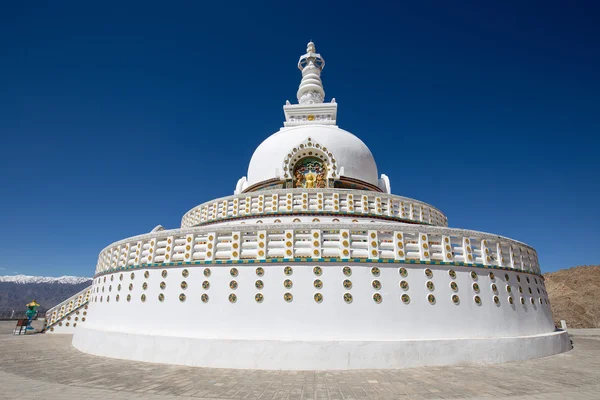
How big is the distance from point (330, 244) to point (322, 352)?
281 centimetres

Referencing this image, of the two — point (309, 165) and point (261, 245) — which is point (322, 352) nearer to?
point (261, 245)

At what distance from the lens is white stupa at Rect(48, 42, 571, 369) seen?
27.1 ft

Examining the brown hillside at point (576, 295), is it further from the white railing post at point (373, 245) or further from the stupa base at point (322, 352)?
the white railing post at point (373, 245)

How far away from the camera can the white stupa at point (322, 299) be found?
27.1 ft

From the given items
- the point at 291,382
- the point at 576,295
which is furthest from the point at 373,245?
the point at 576,295

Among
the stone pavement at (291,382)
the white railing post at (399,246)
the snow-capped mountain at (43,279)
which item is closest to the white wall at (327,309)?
the white railing post at (399,246)

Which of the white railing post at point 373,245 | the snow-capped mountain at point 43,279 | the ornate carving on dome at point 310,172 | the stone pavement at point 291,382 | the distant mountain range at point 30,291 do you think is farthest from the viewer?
the snow-capped mountain at point 43,279

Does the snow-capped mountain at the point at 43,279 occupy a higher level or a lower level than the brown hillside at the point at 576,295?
higher

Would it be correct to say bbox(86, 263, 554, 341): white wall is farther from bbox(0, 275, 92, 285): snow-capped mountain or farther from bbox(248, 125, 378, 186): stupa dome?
bbox(0, 275, 92, 285): snow-capped mountain

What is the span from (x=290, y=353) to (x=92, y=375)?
453 centimetres

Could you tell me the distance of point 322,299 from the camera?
8.64 m

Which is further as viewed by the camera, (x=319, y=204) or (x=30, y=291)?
(x=30, y=291)

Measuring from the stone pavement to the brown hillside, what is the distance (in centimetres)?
2100

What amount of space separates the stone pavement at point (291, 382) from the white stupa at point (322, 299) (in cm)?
48
